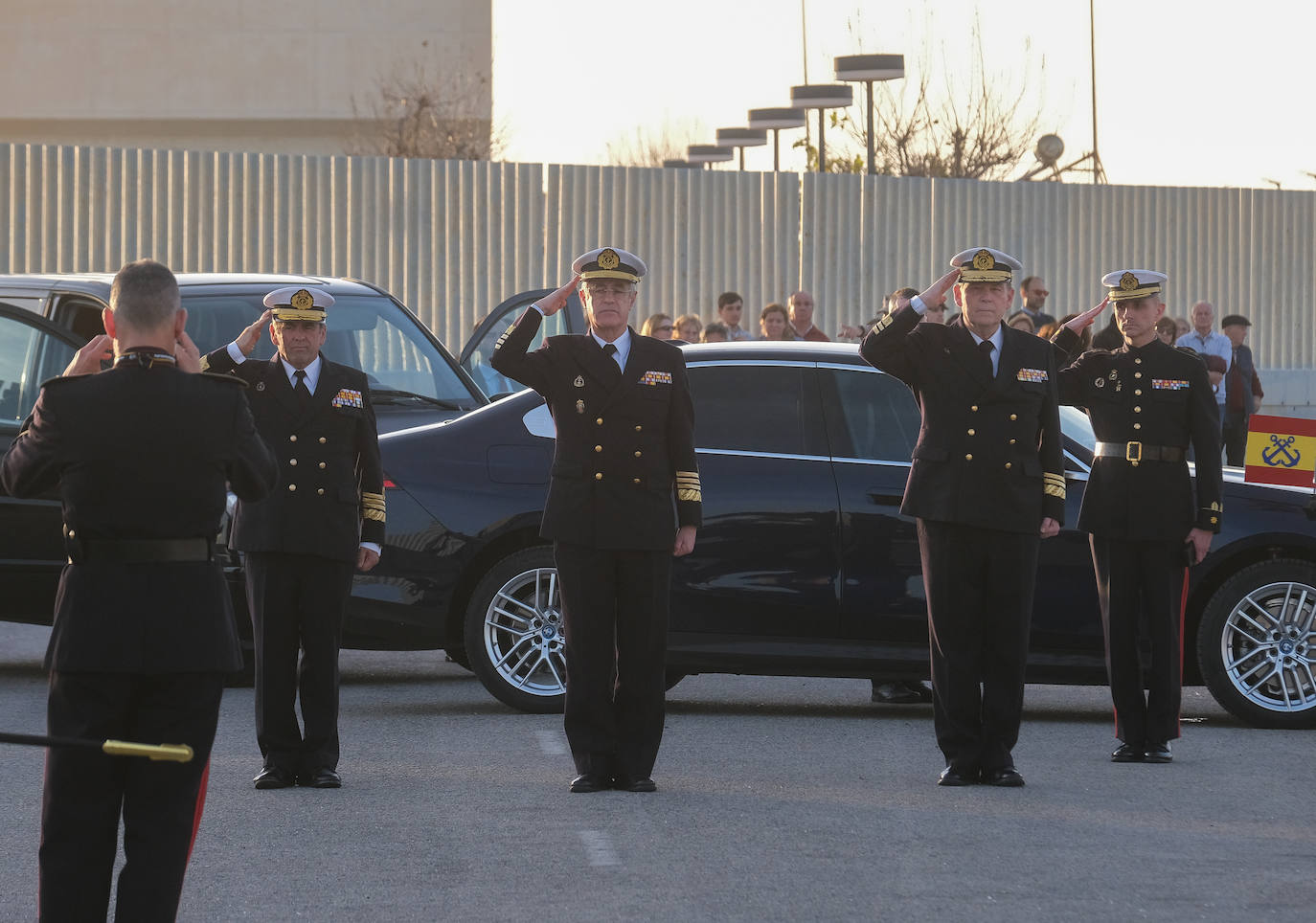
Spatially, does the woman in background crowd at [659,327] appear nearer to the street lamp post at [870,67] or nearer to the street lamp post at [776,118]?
the street lamp post at [870,67]

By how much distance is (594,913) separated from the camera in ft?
20.6

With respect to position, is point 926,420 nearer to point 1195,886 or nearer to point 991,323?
point 991,323

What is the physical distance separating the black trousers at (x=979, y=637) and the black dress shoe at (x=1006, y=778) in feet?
0.07

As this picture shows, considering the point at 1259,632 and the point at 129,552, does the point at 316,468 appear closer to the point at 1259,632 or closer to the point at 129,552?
the point at 129,552

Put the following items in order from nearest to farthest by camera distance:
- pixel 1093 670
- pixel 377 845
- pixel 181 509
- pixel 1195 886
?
pixel 181 509 < pixel 1195 886 < pixel 377 845 < pixel 1093 670

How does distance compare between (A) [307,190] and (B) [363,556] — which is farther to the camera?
(A) [307,190]

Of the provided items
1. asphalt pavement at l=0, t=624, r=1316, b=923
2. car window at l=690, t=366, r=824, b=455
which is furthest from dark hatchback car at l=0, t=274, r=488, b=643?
car window at l=690, t=366, r=824, b=455

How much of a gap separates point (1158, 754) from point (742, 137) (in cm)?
2637

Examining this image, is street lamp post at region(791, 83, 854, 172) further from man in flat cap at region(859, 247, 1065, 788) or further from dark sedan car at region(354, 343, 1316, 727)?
man in flat cap at region(859, 247, 1065, 788)

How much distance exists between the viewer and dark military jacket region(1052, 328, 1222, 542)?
29.5 feet

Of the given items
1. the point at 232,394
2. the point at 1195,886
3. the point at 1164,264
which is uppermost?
the point at 1164,264

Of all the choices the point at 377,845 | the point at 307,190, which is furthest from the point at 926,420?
the point at 307,190

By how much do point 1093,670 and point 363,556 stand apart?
3.32 metres

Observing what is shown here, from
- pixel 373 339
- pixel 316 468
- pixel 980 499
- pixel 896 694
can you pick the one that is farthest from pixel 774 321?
pixel 316 468
